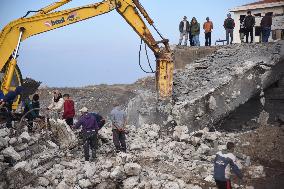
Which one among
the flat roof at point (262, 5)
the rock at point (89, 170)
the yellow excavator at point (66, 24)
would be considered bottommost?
the rock at point (89, 170)

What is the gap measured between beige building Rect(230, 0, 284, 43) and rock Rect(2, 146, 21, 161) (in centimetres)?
1203

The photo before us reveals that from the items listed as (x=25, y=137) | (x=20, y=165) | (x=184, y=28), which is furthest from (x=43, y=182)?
(x=184, y=28)

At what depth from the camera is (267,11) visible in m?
21.6

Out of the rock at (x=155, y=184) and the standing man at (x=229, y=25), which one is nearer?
the rock at (x=155, y=184)

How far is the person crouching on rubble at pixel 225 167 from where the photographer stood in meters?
6.72

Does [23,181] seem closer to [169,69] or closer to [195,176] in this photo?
[195,176]

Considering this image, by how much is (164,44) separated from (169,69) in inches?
33.4

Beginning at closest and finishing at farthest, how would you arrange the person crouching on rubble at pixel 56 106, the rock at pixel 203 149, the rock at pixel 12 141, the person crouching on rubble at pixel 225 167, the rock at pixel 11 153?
the person crouching on rubble at pixel 225 167
the rock at pixel 11 153
the rock at pixel 12 141
the rock at pixel 203 149
the person crouching on rubble at pixel 56 106

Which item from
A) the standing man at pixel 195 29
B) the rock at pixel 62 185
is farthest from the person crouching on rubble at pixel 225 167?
the standing man at pixel 195 29

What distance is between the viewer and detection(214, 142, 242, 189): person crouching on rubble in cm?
672

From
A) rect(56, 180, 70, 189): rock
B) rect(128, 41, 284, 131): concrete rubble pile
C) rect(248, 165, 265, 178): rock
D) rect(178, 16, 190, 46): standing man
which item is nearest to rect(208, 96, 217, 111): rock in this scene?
rect(128, 41, 284, 131): concrete rubble pile

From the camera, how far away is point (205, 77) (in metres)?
13.3

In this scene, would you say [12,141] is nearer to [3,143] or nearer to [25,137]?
[3,143]

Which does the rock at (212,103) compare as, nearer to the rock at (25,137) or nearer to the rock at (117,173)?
the rock at (117,173)
